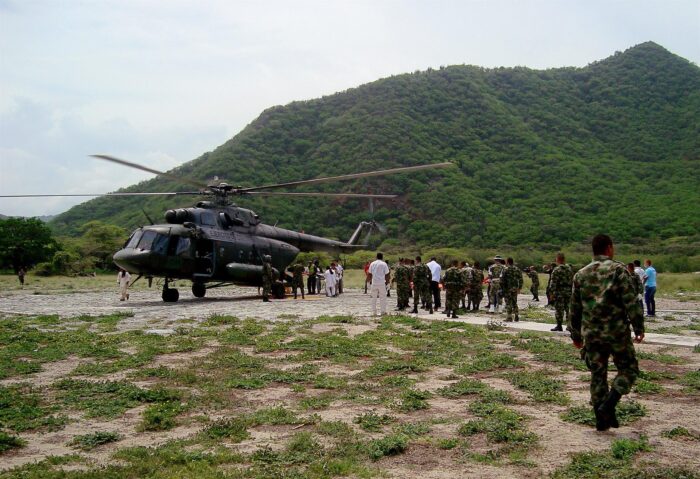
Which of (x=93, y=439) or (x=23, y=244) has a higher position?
(x=23, y=244)

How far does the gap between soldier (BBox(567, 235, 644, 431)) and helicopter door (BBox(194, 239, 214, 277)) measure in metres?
15.5

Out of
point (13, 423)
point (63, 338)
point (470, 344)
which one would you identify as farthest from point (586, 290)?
point (63, 338)

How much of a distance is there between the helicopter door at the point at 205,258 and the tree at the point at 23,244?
41.1 metres

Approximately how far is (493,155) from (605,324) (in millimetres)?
67813

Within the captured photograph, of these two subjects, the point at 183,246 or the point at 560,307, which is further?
the point at 183,246

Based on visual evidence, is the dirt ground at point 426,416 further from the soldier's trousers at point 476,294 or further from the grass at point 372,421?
the soldier's trousers at point 476,294

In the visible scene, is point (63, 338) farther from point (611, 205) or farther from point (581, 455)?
point (611, 205)

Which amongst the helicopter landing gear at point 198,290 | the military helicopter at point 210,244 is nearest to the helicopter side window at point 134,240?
the military helicopter at point 210,244

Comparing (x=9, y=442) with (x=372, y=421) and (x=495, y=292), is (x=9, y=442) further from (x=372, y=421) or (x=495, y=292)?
(x=495, y=292)

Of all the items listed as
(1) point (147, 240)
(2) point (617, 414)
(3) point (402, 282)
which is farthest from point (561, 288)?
(1) point (147, 240)

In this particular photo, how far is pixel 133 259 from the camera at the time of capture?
57.9 ft

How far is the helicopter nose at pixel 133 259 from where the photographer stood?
1767 centimetres

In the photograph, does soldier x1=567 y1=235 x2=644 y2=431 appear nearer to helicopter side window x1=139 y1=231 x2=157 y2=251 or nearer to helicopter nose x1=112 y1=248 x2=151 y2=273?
helicopter nose x1=112 y1=248 x2=151 y2=273

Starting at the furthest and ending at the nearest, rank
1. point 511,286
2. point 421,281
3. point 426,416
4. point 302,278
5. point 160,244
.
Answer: point 302,278 → point 160,244 → point 421,281 → point 511,286 → point 426,416
